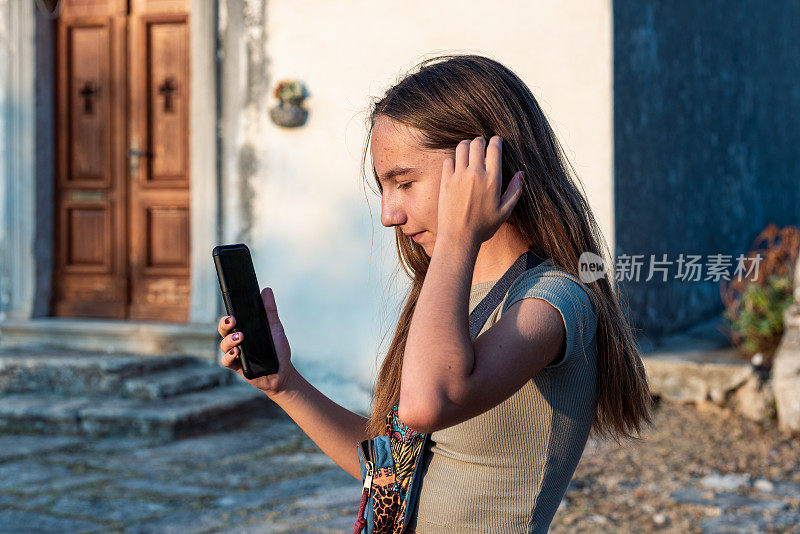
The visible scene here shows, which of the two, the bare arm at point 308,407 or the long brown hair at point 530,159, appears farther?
the bare arm at point 308,407

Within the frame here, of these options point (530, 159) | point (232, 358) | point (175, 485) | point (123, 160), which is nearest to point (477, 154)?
point (530, 159)

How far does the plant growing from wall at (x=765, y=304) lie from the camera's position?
5.54 metres

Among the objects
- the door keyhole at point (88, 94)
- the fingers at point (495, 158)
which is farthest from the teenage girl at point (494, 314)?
the door keyhole at point (88, 94)

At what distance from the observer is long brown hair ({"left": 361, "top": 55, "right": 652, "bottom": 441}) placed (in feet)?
4.93

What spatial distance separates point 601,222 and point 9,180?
4.49 meters

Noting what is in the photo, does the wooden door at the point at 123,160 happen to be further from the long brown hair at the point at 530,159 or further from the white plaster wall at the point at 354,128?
the long brown hair at the point at 530,159

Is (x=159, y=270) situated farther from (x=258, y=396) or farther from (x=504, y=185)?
(x=504, y=185)

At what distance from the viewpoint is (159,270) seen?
22.6 ft

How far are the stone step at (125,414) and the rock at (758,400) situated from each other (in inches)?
126

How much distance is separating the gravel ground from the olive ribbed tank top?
7.90 ft

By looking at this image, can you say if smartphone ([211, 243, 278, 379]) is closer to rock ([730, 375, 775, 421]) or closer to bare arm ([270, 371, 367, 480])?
bare arm ([270, 371, 367, 480])

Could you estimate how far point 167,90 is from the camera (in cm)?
677

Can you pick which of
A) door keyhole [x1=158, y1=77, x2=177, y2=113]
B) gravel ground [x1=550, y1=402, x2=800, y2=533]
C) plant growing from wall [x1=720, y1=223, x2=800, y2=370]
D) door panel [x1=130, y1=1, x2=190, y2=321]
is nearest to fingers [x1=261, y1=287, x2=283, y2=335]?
gravel ground [x1=550, y1=402, x2=800, y2=533]

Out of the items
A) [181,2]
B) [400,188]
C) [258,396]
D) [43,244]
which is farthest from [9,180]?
[400,188]
